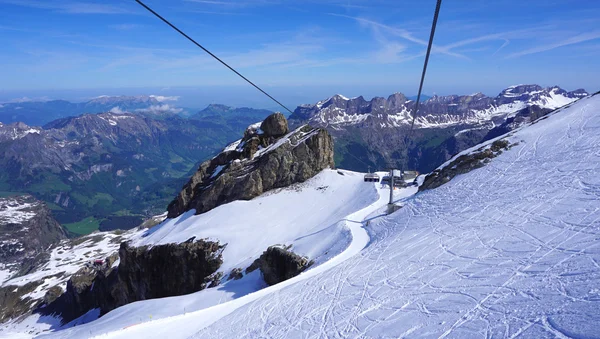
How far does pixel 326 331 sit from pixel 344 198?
40.7 meters

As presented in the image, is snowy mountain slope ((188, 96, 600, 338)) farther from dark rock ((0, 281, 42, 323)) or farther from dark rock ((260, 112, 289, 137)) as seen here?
dark rock ((0, 281, 42, 323))

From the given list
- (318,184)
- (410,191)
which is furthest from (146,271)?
(410,191)

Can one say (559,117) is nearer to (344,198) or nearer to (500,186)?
(500,186)

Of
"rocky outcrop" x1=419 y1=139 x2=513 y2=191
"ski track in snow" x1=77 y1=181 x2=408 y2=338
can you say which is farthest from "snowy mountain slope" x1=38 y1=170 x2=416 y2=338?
"rocky outcrop" x1=419 y1=139 x2=513 y2=191

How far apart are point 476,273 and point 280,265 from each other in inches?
919

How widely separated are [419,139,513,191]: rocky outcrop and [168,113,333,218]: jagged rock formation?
26257 millimetres

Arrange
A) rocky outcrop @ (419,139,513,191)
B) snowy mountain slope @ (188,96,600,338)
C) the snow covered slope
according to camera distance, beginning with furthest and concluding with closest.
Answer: rocky outcrop @ (419,139,513,191), the snow covered slope, snowy mountain slope @ (188,96,600,338)

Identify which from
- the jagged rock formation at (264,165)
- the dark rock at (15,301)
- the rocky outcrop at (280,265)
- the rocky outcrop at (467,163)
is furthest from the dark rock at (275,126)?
the dark rock at (15,301)

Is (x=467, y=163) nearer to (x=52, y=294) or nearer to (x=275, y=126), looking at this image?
(x=275, y=126)

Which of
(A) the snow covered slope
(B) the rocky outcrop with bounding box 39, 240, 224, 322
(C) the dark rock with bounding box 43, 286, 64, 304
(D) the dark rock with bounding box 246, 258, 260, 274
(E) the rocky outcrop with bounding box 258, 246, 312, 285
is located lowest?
(C) the dark rock with bounding box 43, 286, 64, 304

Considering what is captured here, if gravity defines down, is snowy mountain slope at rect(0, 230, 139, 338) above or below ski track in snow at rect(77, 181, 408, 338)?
below

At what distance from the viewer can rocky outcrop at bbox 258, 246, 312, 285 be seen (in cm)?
3403

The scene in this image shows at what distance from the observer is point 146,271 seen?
5525 centimetres

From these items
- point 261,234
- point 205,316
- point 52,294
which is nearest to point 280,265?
point 205,316
